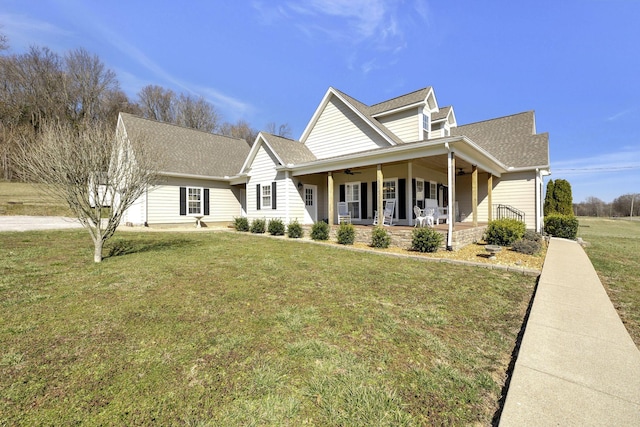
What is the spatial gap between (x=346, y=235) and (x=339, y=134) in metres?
6.13

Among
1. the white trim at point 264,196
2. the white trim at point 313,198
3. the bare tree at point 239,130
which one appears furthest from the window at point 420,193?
the bare tree at point 239,130

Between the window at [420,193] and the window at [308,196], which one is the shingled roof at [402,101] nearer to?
the window at [420,193]

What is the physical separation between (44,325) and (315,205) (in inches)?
477

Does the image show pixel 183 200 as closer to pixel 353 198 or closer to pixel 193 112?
pixel 353 198

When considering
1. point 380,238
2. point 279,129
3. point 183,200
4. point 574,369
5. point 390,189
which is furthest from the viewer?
point 279,129

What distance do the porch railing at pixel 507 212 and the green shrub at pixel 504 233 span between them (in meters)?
3.91

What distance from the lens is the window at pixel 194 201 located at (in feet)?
51.6

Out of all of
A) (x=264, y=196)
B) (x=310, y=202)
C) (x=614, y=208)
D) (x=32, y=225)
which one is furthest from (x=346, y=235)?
(x=614, y=208)

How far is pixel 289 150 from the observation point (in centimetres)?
1373

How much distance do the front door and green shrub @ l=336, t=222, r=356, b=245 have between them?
13.0 feet

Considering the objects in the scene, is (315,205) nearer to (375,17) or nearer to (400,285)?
(375,17)

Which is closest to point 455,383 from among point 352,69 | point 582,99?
point 352,69

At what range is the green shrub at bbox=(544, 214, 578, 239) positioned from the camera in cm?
1204

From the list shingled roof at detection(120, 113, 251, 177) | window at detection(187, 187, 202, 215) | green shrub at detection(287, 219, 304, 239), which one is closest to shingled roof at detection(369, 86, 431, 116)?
green shrub at detection(287, 219, 304, 239)
